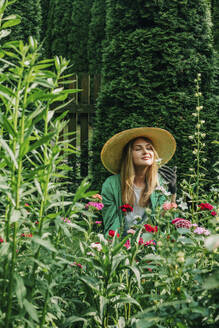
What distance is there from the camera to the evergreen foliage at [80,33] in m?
12.3

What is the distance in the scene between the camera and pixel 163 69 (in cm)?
429

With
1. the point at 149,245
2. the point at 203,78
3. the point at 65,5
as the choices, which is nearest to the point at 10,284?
the point at 149,245

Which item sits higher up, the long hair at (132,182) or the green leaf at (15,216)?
the green leaf at (15,216)

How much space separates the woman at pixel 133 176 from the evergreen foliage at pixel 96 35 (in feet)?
27.7

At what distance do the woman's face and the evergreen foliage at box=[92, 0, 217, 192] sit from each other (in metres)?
1.08

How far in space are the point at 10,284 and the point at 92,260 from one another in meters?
0.42

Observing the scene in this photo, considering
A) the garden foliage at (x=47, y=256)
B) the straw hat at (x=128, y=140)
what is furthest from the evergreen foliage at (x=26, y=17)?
the garden foliage at (x=47, y=256)

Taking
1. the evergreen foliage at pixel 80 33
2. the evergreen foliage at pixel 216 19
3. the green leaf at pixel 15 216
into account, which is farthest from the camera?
the evergreen foliage at pixel 80 33

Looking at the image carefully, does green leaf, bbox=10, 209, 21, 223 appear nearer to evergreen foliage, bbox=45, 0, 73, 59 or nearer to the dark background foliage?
the dark background foliage

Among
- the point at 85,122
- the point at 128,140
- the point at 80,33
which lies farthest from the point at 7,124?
the point at 80,33

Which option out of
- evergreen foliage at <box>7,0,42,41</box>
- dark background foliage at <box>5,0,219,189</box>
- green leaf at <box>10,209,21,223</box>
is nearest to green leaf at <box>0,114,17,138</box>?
green leaf at <box>10,209,21,223</box>

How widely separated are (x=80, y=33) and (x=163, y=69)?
8862mm

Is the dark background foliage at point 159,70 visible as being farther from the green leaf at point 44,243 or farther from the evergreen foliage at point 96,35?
the evergreen foliage at point 96,35

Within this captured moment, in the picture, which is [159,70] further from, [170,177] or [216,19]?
[216,19]
